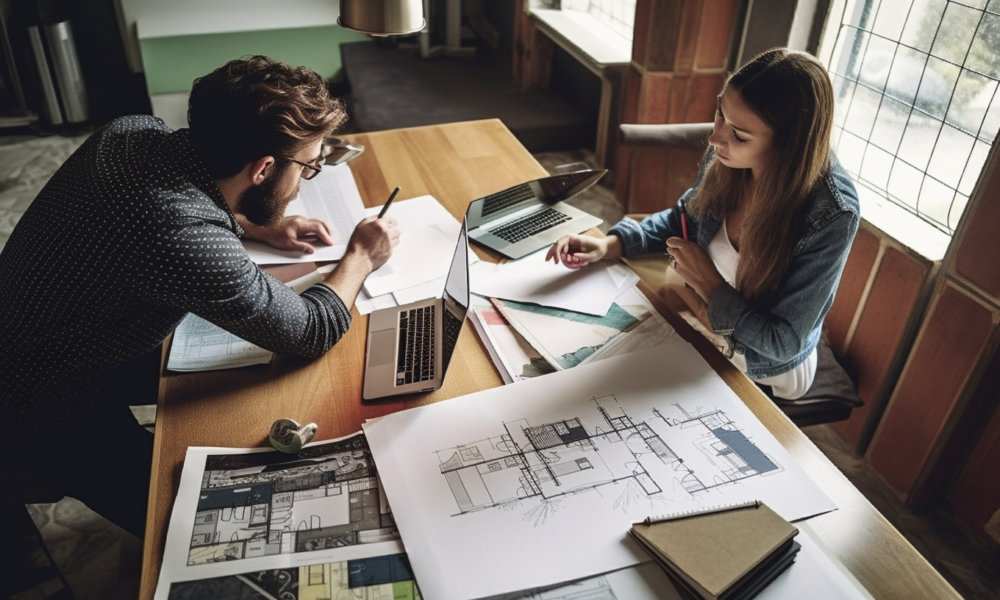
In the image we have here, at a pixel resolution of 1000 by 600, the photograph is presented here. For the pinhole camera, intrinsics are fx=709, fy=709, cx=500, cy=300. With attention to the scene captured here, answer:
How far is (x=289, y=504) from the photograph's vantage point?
0.98m

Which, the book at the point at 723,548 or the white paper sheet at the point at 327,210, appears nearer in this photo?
the book at the point at 723,548

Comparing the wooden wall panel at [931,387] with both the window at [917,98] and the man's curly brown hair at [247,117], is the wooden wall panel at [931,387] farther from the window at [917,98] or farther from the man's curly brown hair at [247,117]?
the man's curly brown hair at [247,117]

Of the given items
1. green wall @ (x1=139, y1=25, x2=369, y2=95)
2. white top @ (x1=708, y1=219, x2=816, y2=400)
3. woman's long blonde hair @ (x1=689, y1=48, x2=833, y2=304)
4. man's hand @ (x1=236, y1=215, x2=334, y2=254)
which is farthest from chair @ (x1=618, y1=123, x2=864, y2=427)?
green wall @ (x1=139, y1=25, x2=369, y2=95)

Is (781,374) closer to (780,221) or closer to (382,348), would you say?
(780,221)

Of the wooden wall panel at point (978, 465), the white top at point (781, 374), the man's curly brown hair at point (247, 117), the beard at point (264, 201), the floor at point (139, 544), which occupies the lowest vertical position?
the floor at point (139, 544)

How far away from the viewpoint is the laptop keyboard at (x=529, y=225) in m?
1.62

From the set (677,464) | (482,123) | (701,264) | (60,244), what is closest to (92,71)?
(482,123)

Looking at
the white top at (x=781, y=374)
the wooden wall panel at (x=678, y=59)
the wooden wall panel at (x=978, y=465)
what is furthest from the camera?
the wooden wall panel at (x=678, y=59)

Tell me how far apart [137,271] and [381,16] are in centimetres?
64

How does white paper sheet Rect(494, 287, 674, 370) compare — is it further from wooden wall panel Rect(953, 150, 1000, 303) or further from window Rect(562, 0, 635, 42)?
window Rect(562, 0, 635, 42)

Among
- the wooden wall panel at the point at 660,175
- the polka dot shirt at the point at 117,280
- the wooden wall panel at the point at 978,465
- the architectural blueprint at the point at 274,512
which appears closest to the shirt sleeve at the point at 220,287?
the polka dot shirt at the point at 117,280

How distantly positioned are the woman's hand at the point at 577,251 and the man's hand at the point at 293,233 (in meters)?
0.50

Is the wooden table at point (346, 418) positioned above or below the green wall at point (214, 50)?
above

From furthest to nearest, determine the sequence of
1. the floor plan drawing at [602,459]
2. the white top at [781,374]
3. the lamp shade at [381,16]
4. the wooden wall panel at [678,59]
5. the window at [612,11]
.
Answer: the window at [612,11] → the wooden wall panel at [678,59] → the white top at [781,374] → the lamp shade at [381,16] → the floor plan drawing at [602,459]
